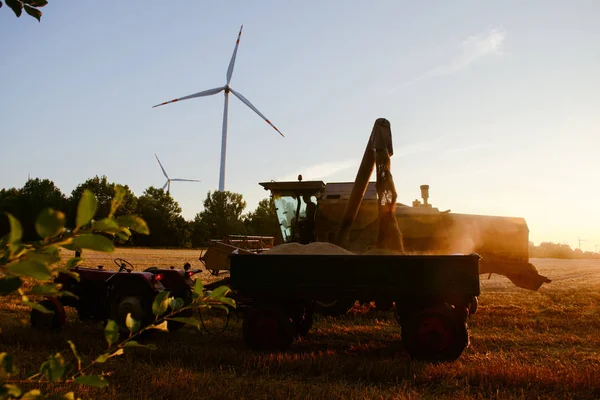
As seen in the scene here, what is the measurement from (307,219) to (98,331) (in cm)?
516

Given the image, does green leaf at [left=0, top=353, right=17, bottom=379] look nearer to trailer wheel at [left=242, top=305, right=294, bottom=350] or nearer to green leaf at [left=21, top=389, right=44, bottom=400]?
green leaf at [left=21, top=389, right=44, bottom=400]

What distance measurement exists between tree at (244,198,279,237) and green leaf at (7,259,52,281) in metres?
51.7

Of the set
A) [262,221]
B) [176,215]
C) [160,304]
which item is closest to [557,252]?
[262,221]

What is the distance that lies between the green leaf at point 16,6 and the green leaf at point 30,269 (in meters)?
1.37

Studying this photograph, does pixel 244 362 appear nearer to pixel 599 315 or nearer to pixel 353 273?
pixel 353 273

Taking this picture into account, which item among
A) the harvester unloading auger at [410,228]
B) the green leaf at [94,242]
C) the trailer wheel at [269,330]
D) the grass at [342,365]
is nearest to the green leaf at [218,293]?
the green leaf at [94,242]

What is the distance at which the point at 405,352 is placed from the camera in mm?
7406

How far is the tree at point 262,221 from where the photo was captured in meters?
56.0

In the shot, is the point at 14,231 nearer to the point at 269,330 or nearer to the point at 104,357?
the point at 104,357

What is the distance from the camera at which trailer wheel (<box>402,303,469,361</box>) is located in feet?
22.1

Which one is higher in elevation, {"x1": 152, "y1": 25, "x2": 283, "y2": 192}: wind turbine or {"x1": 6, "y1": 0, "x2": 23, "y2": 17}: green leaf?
{"x1": 152, "y1": 25, "x2": 283, "y2": 192}: wind turbine

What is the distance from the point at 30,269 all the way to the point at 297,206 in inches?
410

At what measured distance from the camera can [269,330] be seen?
740 cm

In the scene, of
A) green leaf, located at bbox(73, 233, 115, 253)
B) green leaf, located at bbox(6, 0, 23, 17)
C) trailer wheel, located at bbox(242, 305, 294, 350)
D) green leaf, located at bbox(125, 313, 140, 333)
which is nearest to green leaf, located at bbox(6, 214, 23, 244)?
green leaf, located at bbox(73, 233, 115, 253)
